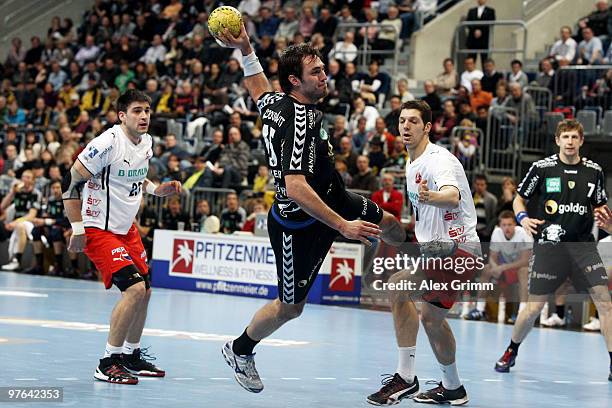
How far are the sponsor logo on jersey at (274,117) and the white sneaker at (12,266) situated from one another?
51.4 feet

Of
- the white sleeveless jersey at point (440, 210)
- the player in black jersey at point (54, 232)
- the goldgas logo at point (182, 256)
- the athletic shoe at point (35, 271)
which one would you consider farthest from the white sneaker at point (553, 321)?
the athletic shoe at point (35, 271)

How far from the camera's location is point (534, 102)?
66.4 feet

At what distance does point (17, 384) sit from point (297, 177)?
2.53 meters

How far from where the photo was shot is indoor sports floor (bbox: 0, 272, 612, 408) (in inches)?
319

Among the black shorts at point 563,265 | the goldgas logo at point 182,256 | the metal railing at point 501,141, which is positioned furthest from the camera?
the metal railing at point 501,141

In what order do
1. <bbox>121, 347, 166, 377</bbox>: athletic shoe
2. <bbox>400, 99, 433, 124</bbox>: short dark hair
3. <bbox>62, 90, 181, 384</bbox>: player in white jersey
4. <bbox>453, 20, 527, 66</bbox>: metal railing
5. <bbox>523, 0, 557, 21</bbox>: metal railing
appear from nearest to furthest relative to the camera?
1. <bbox>400, 99, 433, 124</bbox>: short dark hair
2. <bbox>62, 90, 181, 384</bbox>: player in white jersey
3. <bbox>121, 347, 166, 377</bbox>: athletic shoe
4. <bbox>453, 20, 527, 66</bbox>: metal railing
5. <bbox>523, 0, 557, 21</bbox>: metal railing

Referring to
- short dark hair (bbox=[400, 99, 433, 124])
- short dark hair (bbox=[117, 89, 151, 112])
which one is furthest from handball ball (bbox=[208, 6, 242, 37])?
short dark hair (bbox=[117, 89, 151, 112])

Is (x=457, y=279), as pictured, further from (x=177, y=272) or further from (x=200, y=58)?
(x=200, y=58)

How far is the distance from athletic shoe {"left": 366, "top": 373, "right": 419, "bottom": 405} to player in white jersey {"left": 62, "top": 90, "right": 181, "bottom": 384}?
6.05 ft

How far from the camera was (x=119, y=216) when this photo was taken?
8922 millimetres

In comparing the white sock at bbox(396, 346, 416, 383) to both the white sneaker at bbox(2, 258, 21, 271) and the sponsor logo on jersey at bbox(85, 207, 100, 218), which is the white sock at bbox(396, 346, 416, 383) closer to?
the sponsor logo on jersey at bbox(85, 207, 100, 218)

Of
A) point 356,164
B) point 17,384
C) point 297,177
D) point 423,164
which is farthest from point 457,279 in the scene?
point 356,164

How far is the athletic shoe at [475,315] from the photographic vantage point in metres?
16.1

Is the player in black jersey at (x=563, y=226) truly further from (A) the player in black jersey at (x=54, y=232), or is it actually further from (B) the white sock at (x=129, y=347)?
(A) the player in black jersey at (x=54, y=232)
